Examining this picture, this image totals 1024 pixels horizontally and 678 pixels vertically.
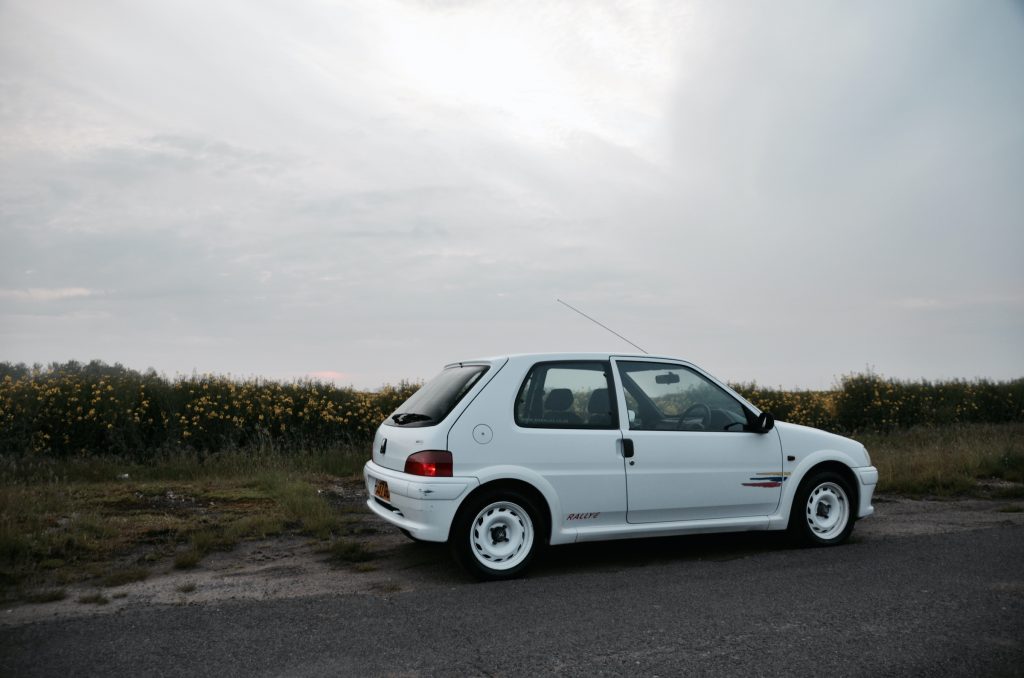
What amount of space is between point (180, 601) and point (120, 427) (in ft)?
30.5

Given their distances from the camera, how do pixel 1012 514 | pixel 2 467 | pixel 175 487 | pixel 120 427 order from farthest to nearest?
1. pixel 120 427
2. pixel 2 467
3. pixel 175 487
4. pixel 1012 514

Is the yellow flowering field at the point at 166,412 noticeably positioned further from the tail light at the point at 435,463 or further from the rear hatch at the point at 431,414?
the tail light at the point at 435,463

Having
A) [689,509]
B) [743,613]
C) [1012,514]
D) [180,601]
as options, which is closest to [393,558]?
[180,601]

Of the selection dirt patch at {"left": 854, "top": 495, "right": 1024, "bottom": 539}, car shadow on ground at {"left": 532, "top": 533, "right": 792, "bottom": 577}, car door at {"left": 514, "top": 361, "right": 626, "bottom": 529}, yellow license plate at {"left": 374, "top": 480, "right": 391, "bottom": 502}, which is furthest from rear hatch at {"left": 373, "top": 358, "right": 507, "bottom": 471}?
dirt patch at {"left": 854, "top": 495, "right": 1024, "bottom": 539}

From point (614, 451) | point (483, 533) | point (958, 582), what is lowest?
point (958, 582)

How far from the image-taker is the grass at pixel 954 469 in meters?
12.1

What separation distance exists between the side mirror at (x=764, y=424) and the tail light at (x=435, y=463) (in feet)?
9.88

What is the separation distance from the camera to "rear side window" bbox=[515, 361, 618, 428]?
6.92m

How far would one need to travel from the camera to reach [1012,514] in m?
10.1

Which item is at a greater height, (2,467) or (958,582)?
(2,467)

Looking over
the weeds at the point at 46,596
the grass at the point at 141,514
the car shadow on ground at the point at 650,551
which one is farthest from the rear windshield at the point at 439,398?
the weeds at the point at 46,596

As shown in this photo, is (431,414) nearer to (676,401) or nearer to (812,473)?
(676,401)

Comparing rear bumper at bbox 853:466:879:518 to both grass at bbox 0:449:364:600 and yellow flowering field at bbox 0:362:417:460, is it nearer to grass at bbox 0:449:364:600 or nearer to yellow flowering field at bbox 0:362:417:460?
grass at bbox 0:449:364:600

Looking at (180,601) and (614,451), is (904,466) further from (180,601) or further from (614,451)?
(180,601)
